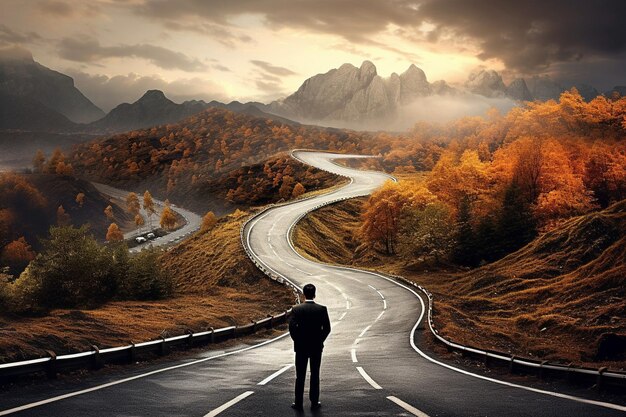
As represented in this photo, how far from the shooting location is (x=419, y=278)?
55.3 meters

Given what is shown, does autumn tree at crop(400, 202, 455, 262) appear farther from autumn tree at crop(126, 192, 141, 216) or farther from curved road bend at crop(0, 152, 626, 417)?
autumn tree at crop(126, 192, 141, 216)

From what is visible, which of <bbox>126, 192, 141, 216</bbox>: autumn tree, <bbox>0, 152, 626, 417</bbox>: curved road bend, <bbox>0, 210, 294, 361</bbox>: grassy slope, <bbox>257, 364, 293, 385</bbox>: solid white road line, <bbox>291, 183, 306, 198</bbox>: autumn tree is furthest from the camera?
<bbox>126, 192, 141, 216</bbox>: autumn tree

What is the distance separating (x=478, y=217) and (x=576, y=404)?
2291 inches

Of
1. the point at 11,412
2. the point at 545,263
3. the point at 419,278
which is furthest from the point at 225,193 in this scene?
the point at 11,412

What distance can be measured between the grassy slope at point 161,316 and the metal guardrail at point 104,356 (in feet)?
3.77

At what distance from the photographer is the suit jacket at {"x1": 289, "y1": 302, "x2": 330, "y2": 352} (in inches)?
336

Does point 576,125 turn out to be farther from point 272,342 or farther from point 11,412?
point 11,412

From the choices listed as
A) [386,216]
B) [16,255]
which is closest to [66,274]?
[386,216]

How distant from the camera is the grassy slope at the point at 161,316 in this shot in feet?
45.0

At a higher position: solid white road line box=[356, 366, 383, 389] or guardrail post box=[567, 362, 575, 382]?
guardrail post box=[567, 362, 575, 382]

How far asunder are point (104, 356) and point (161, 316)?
9.72 meters

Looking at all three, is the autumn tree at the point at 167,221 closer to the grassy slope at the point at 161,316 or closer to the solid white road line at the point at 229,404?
the grassy slope at the point at 161,316

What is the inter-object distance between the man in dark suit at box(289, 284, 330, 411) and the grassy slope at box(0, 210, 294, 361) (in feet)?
24.5

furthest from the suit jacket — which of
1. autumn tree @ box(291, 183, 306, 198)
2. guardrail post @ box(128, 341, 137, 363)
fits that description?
autumn tree @ box(291, 183, 306, 198)
